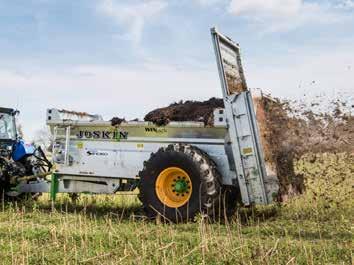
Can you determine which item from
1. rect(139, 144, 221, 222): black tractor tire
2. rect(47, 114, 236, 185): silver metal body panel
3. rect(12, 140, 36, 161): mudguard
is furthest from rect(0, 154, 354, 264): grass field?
rect(12, 140, 36, 161): mudguard

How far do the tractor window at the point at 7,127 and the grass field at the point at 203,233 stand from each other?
4.54 feet

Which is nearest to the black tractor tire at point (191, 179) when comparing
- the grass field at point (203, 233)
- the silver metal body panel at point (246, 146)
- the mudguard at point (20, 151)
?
the grass field at point (203, 233)

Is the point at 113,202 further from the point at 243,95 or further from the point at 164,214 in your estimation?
the point at 243,95

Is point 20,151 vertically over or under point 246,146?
over

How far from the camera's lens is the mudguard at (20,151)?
11.6 meters

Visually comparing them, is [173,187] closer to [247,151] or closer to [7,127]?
[247,151]

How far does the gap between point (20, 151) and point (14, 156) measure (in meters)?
0.15

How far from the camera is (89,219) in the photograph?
9.01 metres

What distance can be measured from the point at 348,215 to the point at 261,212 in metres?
1.37

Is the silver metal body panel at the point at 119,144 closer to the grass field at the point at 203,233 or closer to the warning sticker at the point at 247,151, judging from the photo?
the warning sticker at the point at 247,151

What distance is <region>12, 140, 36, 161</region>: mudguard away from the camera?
11602mm

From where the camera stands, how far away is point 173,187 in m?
8.91

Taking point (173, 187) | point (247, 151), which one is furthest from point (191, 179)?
point (247, 151)

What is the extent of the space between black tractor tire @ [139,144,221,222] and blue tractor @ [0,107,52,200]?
305 cm
